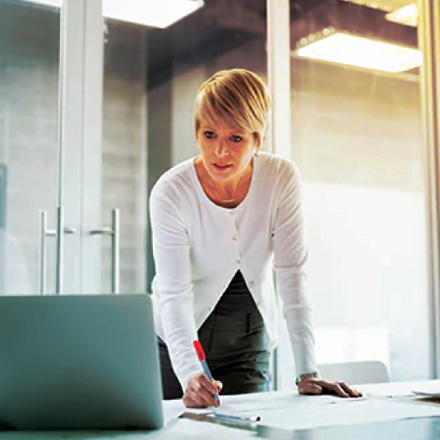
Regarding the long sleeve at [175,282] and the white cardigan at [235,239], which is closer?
the long sleeve at [175,282]

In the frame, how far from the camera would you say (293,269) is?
75.2 inches

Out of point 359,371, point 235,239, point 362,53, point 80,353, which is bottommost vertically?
point 359,371

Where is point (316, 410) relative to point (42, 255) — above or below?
below

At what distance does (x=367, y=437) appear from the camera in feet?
3.68

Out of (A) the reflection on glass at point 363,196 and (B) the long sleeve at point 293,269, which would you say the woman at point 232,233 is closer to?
(B) the long sleeve at point 293,269

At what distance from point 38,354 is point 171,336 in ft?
1.94

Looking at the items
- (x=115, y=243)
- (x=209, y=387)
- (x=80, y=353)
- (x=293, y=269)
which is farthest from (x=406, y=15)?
(x=80, y=353)

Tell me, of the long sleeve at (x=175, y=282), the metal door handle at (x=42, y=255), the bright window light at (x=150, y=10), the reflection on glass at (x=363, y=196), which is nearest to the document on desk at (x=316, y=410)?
the long sleeve at (x=175, y=282)

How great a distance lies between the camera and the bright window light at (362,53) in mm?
3354

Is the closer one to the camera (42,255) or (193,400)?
(193,400)

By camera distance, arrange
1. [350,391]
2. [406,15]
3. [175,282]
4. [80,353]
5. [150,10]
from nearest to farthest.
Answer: [80,353], [350,391], [175,282], [150,10], [406,15]

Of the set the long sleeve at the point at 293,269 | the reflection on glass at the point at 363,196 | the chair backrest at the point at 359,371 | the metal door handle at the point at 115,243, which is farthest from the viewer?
the reflection on glass at the point at 363,196

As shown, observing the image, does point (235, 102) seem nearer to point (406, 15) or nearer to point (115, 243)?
point (115, 243)

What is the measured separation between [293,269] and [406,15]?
2.14 metres
